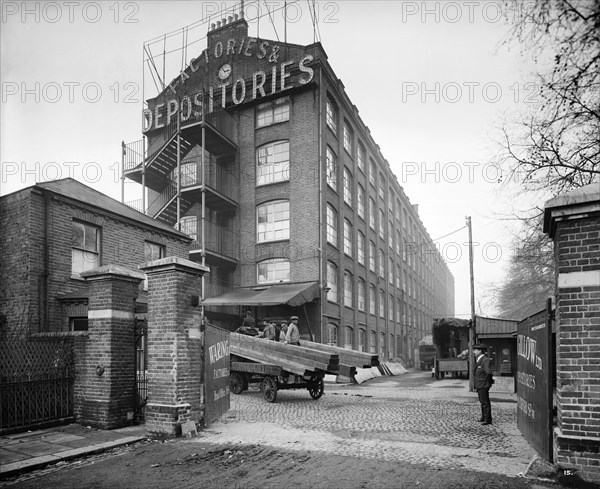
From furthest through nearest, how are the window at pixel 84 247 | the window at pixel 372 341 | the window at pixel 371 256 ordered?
the window at pixel 371 256
the window at pixel 372 341
the window at pixel 84 247

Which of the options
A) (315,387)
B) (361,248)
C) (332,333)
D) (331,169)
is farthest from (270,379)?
(361,248)

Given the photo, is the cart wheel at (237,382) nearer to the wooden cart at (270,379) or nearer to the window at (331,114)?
the wooden cart at (270,379)

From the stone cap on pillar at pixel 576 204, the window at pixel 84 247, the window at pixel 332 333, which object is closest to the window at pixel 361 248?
the window at pixel 332 333

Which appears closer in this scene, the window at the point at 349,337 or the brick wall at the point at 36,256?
the brick wall at the point at 36,256

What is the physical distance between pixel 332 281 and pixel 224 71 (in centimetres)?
1274

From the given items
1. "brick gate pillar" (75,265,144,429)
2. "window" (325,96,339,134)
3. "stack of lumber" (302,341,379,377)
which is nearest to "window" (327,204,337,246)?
"window" (325,96,339,134)

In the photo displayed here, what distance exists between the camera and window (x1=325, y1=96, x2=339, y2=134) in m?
26.0

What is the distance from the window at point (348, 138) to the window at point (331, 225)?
499 centimetres

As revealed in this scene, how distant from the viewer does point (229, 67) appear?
26.8 metres

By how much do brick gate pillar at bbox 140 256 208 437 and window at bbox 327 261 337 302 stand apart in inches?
622

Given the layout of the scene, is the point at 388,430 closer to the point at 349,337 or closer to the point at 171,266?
the point at 171,266

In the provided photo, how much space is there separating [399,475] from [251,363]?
806 centimetres

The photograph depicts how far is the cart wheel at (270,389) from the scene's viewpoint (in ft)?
42.7

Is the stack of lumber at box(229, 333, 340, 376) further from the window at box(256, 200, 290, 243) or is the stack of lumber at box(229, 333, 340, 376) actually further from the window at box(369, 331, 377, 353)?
the window at box(369, 331, 377, 353)
